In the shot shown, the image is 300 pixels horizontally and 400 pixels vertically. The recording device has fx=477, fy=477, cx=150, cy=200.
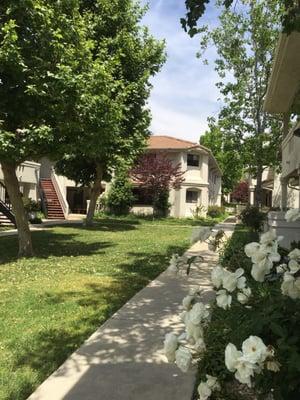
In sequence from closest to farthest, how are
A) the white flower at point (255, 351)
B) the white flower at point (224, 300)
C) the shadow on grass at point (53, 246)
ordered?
1. the white flower at point (255, 351)
2. the white flower at point (224, 300)
3. the shadow on grass at point (53, 246)

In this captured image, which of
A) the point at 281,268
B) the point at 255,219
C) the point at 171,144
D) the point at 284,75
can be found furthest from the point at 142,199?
the point at 281,268

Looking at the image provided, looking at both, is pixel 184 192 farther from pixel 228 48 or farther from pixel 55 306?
pixel 55 306

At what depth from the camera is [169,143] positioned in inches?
1505

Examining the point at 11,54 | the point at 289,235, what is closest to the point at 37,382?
the point at 289,235

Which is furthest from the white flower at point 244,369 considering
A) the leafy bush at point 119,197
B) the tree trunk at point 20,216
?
the leafy bush at point 119,197

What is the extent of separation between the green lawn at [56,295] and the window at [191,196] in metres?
21.7

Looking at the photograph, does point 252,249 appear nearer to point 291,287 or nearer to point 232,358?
point 291,287

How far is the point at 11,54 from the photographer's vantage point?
1007 cm

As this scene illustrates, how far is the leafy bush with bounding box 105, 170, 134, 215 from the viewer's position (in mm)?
33500

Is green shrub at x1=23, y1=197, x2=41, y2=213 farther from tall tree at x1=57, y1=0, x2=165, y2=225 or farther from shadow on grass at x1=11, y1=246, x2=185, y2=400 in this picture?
shadow on grass at x1=11, y1=246, x2=185, y2=400

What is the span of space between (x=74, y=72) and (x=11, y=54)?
1.71 metres

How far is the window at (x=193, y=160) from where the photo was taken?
38094 millimetres

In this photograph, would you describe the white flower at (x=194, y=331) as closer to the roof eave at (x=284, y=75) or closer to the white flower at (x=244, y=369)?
the white flower at (x=244, y=369)

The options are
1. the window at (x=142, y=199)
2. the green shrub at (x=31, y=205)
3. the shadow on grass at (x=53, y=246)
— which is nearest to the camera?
the shadow on grass at (x=53, y=246)
